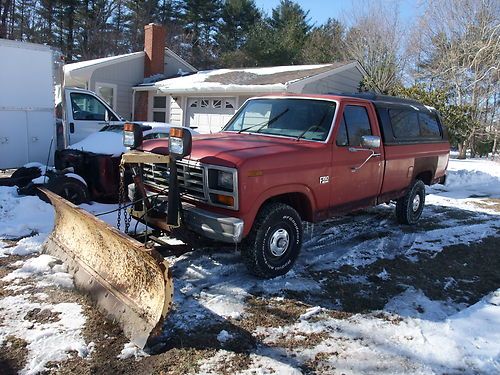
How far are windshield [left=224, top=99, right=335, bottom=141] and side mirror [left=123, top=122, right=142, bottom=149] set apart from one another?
1.41 meters

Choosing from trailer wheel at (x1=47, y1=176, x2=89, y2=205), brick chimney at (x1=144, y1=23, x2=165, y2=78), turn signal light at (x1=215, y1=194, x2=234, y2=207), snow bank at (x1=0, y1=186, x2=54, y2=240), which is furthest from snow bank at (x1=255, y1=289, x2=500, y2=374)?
brick chimney at (x1=144, y1=23, x2=165, y2=78)

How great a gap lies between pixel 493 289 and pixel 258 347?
3072 millimetres

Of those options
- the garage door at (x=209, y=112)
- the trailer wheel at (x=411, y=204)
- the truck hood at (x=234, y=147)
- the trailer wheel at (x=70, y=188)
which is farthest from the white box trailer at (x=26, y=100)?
the garage door at (x=209, y=112)

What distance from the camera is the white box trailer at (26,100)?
872 centimetres

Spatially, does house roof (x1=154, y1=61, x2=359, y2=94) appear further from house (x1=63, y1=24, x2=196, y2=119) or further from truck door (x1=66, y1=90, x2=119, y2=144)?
truck door (x1=66, y1=90, x2=119, y2=144)

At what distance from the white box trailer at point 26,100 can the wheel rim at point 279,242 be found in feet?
18.7

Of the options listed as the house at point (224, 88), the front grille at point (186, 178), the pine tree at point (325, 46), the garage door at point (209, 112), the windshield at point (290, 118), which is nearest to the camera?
the front grille at point (186, 178)

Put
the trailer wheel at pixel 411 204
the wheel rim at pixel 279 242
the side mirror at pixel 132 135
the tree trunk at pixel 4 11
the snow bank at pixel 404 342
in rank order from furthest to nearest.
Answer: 1. the tree trunk at pixel 4 11
2. the trailer wheel at pixel 411 204
3. the side mirror at pixel 132 135
4. the wheel rim at pixel 279 242
5. the snow bank at pixel 404 342

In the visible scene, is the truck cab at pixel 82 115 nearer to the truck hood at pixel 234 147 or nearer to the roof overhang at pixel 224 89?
the truck hood at pixel 234 147

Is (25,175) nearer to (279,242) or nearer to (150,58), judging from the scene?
(279,242)

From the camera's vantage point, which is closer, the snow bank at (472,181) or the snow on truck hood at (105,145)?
the snow on truck hood at (105,145)

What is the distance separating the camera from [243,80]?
17031 mm

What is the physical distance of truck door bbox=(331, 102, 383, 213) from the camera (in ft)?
18.2

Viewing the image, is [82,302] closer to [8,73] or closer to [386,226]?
[386,226]
